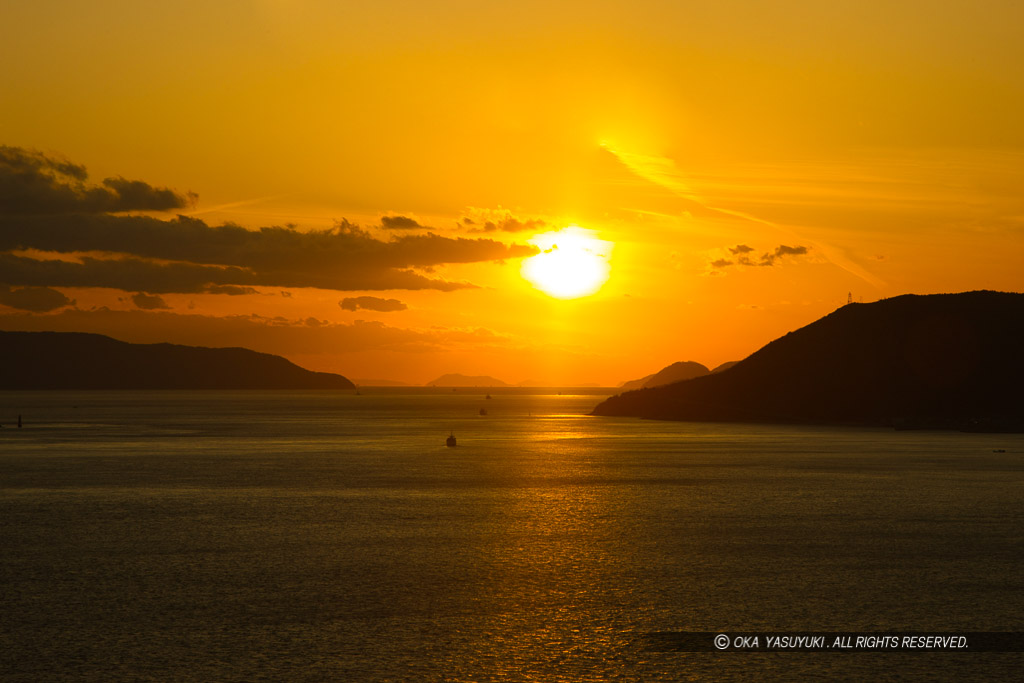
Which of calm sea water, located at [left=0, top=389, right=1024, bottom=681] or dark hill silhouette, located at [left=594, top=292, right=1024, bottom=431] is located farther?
dark hill silhouette, located at [left=594, top=292, right=1024, bottom=431]

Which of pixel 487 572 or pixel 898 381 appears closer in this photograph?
pixel 487 572

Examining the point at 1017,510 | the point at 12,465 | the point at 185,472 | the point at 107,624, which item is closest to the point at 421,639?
the point at 107,624

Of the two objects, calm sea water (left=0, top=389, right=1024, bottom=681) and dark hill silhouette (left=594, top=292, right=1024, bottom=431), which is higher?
dark hill silhouette (left=594, top=292, right=1024, bottom=431)

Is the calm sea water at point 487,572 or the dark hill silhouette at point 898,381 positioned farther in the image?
the dark hill silhouette at point 898,381

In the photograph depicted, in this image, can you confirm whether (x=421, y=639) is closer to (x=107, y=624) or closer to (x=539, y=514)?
(x=107, y=624)

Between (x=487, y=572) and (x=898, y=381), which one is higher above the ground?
(x=898, y=381)

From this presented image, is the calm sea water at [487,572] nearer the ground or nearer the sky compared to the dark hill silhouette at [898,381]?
nearer the ground

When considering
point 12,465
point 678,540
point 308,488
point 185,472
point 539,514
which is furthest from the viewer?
point 12,465

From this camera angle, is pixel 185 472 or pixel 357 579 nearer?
pixel 357 579
